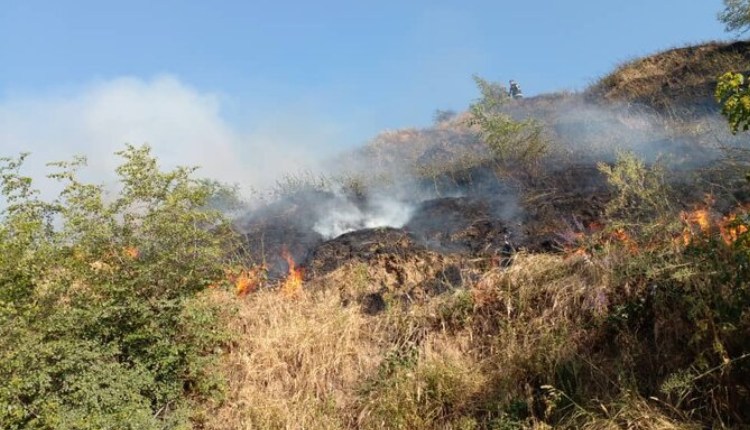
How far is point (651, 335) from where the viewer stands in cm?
507

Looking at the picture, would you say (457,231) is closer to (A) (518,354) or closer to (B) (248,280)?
(B) (248,280)

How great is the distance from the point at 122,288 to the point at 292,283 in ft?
9.02

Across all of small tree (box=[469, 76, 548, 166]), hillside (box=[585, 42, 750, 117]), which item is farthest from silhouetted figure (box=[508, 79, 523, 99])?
small tree (box=[469, 76, 548, 166])

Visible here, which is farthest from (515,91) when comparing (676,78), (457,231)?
(457,231)

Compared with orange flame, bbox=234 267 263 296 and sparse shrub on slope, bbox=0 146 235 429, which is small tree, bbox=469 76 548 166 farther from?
sparse shrub on slope, bbox=0 146 235 429

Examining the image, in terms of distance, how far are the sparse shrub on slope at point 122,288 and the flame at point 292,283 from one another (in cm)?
151

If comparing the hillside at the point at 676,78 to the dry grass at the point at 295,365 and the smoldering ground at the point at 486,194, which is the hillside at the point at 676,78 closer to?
the smoldering ground at the point at 486,194

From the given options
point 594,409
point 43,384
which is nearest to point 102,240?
point 43,384

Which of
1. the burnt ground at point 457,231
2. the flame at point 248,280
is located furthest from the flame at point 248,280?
the burnt ground at point 457,231

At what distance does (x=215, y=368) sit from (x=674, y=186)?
8297 millimetres

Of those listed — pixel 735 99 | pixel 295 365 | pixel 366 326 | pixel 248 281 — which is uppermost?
pixel 735 99

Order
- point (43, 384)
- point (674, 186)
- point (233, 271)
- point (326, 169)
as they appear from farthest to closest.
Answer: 1. point (326, 169)
2. point (674, 186)
3. point (233, 271)
4. point (43, 384)

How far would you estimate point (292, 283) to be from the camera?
8.28 m

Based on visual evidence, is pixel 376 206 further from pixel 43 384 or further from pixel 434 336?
pixel 43 384
